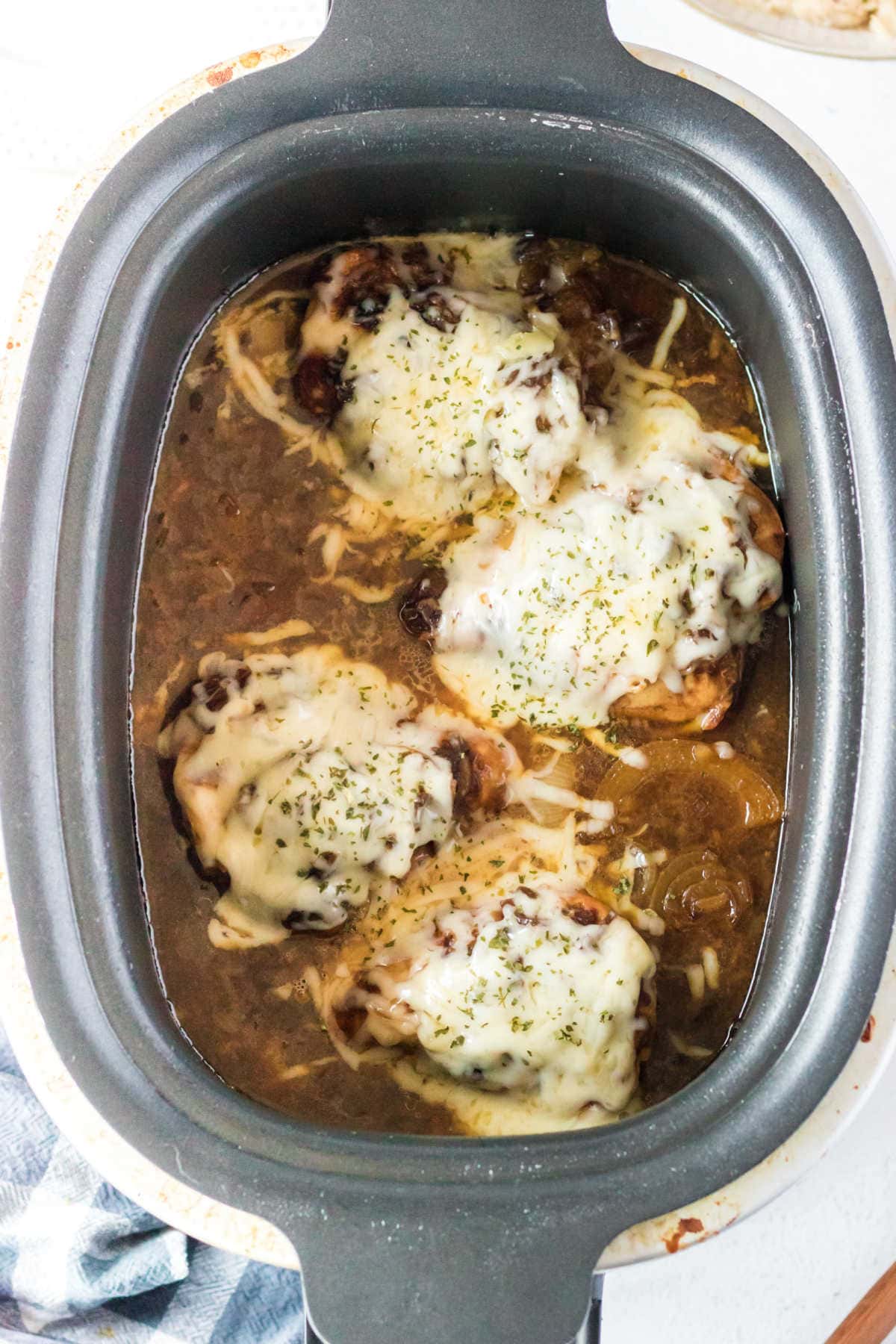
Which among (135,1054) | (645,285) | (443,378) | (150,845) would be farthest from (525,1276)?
(645,285)

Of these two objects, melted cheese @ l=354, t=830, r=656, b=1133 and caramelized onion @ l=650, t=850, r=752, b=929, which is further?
caramelized onion @ l=650, t=850, r=752, b=929

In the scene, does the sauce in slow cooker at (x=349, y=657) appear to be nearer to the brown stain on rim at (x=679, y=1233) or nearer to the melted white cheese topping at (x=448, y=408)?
the melted white cheese topping at (x=448, y=408)

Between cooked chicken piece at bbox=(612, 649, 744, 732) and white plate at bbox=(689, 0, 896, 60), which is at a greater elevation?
white plate at bbox=(689, 0, 896, 60)

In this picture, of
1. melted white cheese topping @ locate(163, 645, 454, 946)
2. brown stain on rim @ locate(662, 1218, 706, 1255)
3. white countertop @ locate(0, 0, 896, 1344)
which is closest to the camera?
brown stain on rim @ locate(662, 1218, 706, 1255)

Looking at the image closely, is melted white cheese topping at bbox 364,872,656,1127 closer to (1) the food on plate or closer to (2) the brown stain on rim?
(2) the brown stain on rim

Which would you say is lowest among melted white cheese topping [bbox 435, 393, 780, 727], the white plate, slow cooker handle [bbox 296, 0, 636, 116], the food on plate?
melted white cheese topping [bbox 435, 393, 780, 727]

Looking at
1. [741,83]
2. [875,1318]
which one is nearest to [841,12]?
[741,83]

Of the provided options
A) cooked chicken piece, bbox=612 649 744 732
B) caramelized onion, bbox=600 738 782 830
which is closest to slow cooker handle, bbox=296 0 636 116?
cooked chicken piece, bbox=612 649 744 732

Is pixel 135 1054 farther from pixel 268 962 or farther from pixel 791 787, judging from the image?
pixel 791 787
